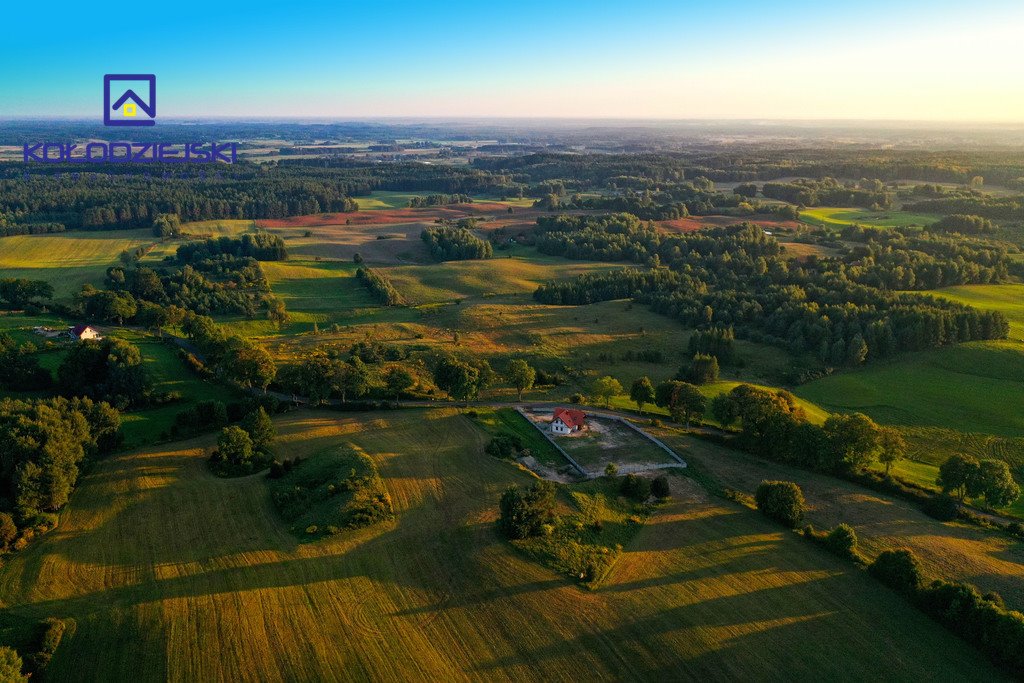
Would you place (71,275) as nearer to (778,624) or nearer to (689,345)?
(689,345)

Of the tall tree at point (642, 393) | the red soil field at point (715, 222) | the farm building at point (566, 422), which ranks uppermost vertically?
the red soil field at point (715, 222)

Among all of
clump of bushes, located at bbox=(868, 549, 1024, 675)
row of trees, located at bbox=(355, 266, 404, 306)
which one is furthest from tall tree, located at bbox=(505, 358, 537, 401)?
row of trees, located at bbox=(355, 266, 404, 306)

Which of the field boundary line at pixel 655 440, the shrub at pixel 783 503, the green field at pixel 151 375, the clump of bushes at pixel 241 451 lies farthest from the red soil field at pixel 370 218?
the shrub at pixel 783 503

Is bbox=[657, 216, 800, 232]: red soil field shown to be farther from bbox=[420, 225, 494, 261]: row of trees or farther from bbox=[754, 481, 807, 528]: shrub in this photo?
bbox=[754, 481, 807, 528]: shrub

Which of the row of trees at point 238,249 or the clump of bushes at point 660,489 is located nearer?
the clump of bushes at point 660,489

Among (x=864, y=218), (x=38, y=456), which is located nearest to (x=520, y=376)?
(x=38, y=456)

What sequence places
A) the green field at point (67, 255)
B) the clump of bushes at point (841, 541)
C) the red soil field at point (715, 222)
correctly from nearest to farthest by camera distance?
the clump of bushes at point (841, 541)
the green field at point (67, 255)
the red soil field at point (715, 222)

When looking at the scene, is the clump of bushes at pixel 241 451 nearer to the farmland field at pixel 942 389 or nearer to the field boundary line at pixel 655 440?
the field boundary line at pixel 655 440
